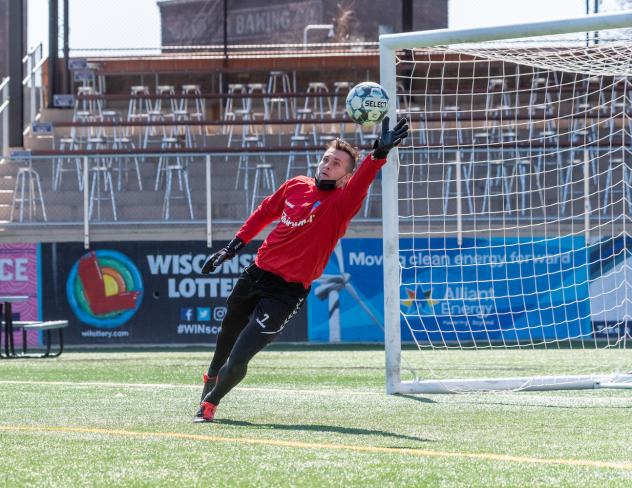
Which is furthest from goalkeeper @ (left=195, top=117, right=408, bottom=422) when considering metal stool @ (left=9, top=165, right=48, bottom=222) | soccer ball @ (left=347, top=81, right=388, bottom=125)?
metal stool @ (left=9, top=165, right=48, bottom=222)

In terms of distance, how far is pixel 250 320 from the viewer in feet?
24.2

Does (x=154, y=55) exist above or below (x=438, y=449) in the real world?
above

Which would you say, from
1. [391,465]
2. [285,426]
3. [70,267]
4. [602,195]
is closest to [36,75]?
[70,267]

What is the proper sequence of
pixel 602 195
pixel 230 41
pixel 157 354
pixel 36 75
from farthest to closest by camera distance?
pixel 230 41
pixel 36 75
pixel 602 195
pixel 157 354

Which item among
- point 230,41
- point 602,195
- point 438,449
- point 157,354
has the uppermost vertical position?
point 230,41

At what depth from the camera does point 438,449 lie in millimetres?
5855

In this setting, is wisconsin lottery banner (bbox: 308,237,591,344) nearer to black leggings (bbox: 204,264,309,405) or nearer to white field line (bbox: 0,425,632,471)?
black leggings (bbox: 204,264,309,405)

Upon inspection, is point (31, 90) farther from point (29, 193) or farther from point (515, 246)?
point (515, 246)

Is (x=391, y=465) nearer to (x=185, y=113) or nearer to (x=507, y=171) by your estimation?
(x=507, y=171)

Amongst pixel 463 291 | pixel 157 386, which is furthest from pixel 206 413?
pixel 463 291

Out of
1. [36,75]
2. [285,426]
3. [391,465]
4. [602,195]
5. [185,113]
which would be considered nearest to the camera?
[391,465]

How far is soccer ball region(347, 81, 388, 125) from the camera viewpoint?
8.35m

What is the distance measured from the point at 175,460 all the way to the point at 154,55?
68.6 ft

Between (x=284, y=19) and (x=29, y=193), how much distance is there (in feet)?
52.0
